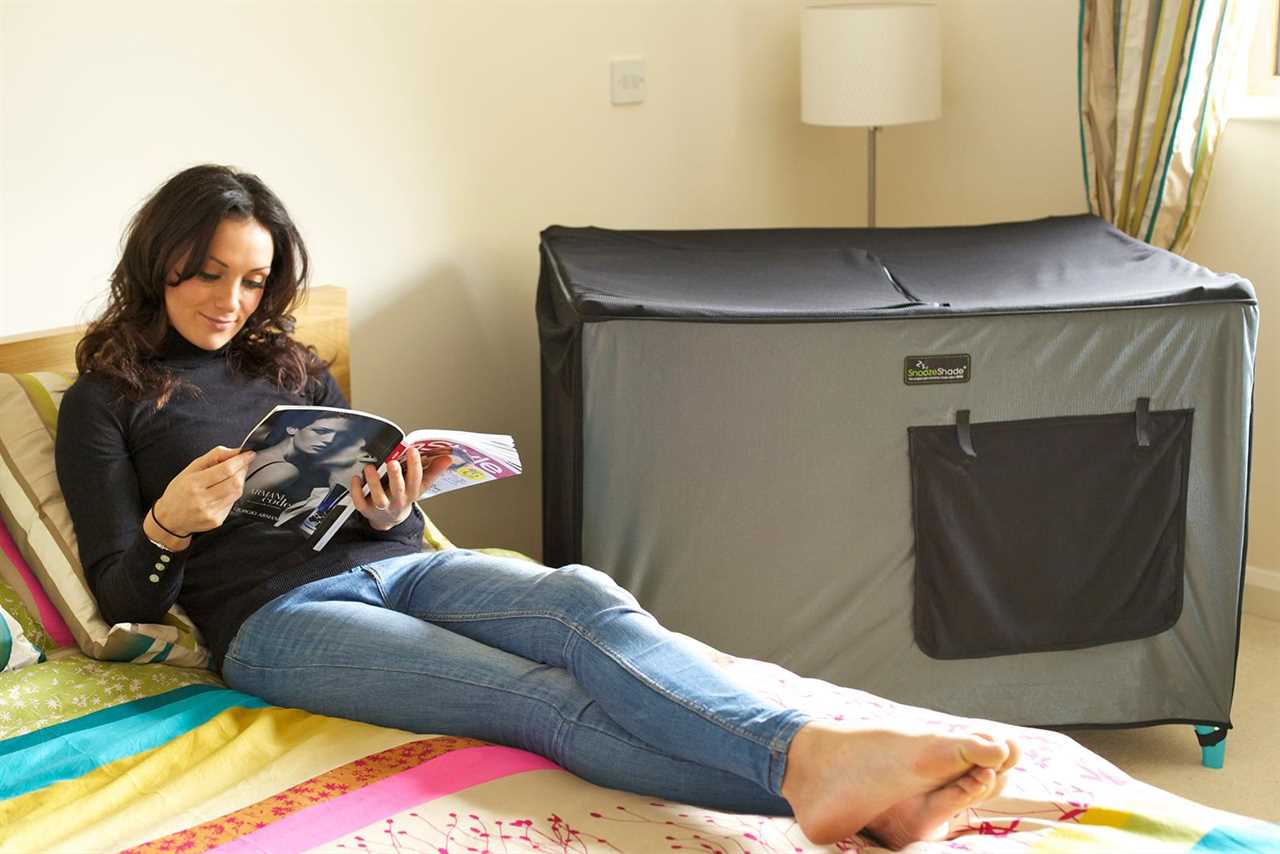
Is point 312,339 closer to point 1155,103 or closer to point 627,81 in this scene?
point 627,81

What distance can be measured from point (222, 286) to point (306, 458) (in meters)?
0.29

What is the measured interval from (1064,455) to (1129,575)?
22 cm

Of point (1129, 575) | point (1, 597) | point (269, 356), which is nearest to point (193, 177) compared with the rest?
point (269, 356)

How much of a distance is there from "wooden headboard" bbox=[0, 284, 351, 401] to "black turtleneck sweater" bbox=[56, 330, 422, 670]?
0.98 ft

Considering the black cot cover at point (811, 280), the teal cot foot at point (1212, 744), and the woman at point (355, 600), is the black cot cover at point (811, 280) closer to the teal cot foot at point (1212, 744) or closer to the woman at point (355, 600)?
the woman at point (355, 600)

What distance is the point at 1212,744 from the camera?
7.21 feet

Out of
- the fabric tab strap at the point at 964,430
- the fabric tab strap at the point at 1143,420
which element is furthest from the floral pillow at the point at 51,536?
the fabric tab strap at the point at 1143,420

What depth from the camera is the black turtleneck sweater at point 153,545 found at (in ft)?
5.35

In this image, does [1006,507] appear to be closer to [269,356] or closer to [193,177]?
[269,356]

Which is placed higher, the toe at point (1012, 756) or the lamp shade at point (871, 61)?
the lamp shade at point (871, 61)

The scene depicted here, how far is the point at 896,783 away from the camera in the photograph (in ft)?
4.04

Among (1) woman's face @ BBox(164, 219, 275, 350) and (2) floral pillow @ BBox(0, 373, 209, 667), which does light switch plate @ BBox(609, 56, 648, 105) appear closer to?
(1) woman's face @ BBox(164, 219, 275, 350)

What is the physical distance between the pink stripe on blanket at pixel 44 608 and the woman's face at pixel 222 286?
343mm

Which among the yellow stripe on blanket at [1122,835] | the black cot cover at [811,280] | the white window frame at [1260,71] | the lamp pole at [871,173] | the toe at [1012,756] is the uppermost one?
the white window frame at [1260,71]
